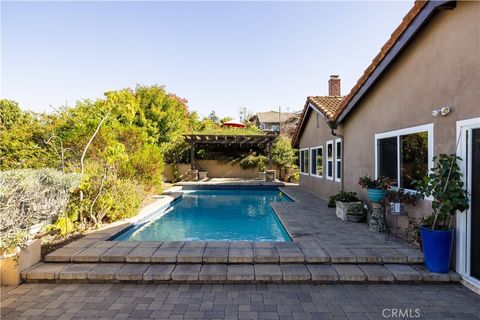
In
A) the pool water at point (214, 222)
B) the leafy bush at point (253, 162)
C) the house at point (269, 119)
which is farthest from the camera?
the house at point (269, 119)

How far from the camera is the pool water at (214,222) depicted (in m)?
7.94

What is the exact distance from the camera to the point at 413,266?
4.96 meters

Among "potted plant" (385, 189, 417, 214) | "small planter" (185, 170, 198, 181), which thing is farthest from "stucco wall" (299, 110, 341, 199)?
"small planter" (185, 170, 198, 181)

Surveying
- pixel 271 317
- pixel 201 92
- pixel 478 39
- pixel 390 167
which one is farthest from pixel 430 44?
pixel 201 92

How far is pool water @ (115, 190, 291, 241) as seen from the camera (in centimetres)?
794

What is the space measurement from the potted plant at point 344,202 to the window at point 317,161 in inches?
173

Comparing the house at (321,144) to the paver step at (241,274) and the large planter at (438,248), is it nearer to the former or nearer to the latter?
the large planter at (438,248)

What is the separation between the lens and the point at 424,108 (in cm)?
560

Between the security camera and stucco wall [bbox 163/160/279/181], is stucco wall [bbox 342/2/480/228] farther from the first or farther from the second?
stucco wall [bbox 163/160/279/181]

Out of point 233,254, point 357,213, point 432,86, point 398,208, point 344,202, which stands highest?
point 432,86

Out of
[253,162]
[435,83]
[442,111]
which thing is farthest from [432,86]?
[253,162]

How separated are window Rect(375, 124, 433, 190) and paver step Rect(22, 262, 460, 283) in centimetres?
220

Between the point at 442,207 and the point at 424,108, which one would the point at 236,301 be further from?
the point at 424,108

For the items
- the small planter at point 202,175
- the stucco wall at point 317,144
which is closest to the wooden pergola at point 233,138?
the small planter at point 202,175
